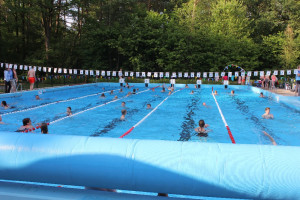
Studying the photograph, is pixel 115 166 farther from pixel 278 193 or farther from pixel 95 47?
pixel 95 47

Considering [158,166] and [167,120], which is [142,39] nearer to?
[167,120]

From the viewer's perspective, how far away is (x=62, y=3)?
3359 centimetres

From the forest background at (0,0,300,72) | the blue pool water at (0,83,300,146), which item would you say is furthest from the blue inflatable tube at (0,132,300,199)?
the forest background at (0,0,300,72)

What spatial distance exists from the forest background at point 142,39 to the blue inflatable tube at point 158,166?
2966cm

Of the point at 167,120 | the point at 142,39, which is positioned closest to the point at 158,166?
the point at 167,120

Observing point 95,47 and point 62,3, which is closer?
point 62,3

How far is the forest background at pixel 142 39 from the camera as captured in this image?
3356 cm

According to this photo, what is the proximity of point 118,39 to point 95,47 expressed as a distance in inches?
171

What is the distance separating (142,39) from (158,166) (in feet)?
106

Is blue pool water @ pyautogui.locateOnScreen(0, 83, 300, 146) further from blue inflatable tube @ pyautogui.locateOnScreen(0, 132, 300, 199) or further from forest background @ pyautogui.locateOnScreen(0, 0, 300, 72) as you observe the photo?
forest background @ pyautogui.locateOnScreen(0, 0, 300, 72)

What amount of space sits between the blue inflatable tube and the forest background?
29661mm

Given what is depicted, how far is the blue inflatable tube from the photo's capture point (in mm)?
3396

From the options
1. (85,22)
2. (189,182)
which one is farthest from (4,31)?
(189,182)

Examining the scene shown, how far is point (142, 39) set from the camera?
34438 millimetres
